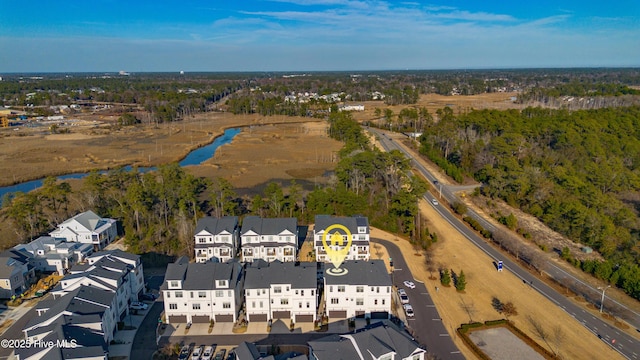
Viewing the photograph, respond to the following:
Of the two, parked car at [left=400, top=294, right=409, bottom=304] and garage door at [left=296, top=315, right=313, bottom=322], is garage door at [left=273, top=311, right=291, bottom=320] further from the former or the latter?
parked car at [left=400, top=294, right=409, bottom=304]

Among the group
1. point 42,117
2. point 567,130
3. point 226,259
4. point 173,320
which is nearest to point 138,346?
point 173,320

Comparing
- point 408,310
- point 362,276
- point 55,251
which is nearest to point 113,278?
point 55,251

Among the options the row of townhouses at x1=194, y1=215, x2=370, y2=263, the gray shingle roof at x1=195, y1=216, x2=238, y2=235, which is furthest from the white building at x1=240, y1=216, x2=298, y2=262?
the gray shingle roof at x1=195, y1=216, x2=238, y2=235

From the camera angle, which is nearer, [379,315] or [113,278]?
[113,278]

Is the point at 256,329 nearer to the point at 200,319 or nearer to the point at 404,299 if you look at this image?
the point at 200,319

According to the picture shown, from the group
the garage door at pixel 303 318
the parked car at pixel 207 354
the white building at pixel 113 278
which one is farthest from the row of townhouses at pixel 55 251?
the garage door at pixel 303 318

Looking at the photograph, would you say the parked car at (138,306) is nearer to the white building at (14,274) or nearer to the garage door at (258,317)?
the garage door at (258,317)
